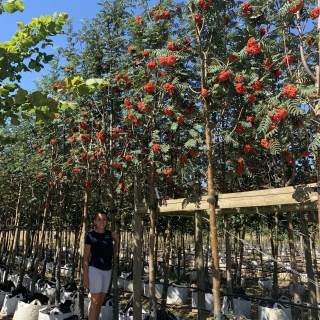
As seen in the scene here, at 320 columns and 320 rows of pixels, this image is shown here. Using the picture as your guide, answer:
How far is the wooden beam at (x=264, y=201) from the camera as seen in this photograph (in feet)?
11.3

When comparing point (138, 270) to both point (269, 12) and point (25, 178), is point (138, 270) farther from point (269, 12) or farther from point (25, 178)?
point (25, 178)

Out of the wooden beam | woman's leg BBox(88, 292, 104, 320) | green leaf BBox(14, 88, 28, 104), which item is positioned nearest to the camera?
green leaf BBox(14, 88, 28, 104)

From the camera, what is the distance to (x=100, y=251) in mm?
4266

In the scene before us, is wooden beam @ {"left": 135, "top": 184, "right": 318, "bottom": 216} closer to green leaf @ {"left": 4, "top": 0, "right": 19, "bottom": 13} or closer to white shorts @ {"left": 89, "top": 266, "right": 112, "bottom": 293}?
white shorts @ {"left": 89, "top": 266, "right": 112, "bottom": 293}

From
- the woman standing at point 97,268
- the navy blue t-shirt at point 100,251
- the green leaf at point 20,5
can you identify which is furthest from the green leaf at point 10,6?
the navy blue t-shirt at point 100,251

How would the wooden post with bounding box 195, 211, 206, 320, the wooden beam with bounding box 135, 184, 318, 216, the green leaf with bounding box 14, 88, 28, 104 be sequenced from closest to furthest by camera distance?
the green leaf with bounding box 14, 88, 28, 104 < the wooden beam with bounding box 135, 184, 318, 216 < the wooden post with bounding box 195, 211, 206, 320

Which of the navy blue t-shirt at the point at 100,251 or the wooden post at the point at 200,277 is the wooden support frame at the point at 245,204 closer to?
the wooden post at the point at 200,277

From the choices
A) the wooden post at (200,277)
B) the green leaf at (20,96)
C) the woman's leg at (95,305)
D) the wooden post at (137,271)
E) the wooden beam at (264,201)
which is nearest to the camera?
the green leaf at (20,96)

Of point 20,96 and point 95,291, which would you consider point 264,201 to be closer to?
point 95,291

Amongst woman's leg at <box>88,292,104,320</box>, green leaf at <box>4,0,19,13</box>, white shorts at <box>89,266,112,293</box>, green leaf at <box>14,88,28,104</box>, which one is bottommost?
woman's leg at <box>88,292,104,320</box>

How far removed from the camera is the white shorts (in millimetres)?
4148

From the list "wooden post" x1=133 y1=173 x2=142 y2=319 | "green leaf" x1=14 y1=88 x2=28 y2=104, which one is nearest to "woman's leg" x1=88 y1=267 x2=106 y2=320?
"wooden post" x1=133 y1=173 x2=142 y2=319

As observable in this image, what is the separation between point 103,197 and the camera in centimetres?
1138

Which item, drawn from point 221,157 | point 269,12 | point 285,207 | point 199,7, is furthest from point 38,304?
point 269,12
